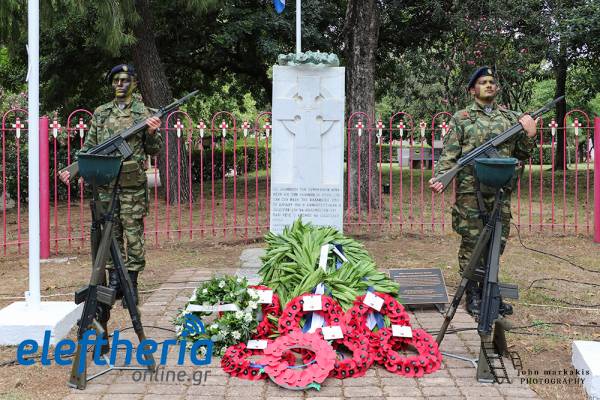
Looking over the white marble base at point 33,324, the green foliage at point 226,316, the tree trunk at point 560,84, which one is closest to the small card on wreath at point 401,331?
the green foliage at point 226,316

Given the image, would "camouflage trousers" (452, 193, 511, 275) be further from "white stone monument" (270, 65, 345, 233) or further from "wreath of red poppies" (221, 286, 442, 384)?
"white stone monument" (270, 65, 345, 233)

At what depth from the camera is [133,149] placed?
527cm

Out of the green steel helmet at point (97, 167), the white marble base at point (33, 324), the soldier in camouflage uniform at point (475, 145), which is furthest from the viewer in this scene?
the soldier in camouflage uniform at point (475, 145)

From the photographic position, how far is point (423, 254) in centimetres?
834

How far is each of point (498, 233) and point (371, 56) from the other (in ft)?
25.2

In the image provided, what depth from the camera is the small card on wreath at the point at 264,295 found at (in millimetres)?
4426

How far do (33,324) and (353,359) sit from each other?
2.38 meters

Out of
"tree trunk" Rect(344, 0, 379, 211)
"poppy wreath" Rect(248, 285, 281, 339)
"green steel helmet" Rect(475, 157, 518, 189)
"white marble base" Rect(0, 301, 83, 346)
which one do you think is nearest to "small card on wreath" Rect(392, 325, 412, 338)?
"poppy wreath" Rect(248, 285, 281, 339)

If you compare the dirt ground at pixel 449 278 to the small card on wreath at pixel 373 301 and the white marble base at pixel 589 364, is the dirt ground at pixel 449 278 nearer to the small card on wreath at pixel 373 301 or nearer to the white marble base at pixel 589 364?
the white marble base at pixel 589 364

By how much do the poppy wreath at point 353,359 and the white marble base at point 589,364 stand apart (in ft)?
4.26

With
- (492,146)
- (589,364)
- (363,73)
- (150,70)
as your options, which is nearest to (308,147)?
(492,146)

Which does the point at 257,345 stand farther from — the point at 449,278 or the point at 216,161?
the point at 216,161

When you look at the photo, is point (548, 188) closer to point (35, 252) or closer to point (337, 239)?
point (337, 239)

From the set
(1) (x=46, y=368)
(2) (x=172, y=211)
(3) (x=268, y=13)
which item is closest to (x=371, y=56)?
(3) (x=268, y=13)
